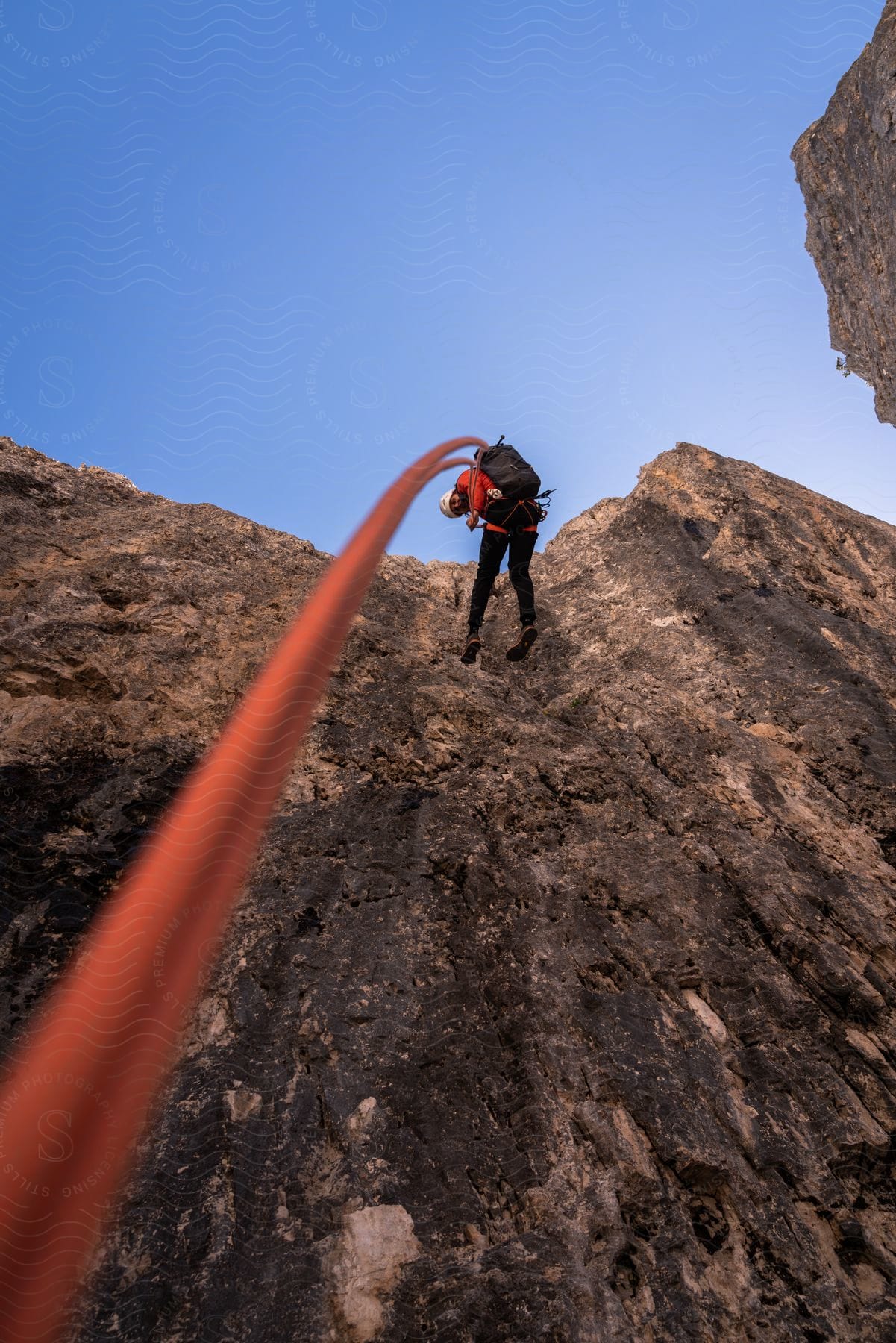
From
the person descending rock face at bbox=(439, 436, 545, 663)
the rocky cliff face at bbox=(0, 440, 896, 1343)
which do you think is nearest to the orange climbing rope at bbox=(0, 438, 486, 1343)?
the rocky cliff face at bbox=(0, 440, 896, 1343)

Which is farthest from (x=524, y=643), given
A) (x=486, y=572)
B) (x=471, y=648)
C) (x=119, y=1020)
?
(x=119, y=1020)

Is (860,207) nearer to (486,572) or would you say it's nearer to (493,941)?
(486,572)

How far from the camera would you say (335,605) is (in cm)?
1045

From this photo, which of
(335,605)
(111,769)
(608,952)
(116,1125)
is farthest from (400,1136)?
(335,605)

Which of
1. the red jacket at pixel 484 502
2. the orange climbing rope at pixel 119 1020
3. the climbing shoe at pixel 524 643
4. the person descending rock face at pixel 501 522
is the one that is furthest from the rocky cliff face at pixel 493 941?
the red jacket at pixel 484 502

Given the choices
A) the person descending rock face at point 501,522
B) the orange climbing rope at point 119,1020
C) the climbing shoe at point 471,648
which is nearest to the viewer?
the orange climbing rope at point 119,1020

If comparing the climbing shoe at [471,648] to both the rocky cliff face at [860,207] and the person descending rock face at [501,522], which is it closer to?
the person descending rock face at [501,522]

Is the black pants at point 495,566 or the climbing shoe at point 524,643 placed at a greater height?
the black pants at point 495,566

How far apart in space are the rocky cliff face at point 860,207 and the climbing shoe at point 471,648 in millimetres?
Result: 9304

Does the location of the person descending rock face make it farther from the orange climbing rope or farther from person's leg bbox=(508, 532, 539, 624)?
the orange climbing rope

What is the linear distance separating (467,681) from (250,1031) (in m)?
4.91

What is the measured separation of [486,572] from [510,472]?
4.00ft

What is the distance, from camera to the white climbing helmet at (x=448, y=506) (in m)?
10.7

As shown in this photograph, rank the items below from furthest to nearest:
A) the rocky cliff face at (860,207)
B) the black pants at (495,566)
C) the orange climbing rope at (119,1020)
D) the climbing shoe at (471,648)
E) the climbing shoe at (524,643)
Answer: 1. the rocky cliff face at (860,207)
2. the black pants at (495,566)
3. the climbing shoe at (471,648)
4. the climbing shoe at (524,643)
5. the orange climbing rope at (119,1020)
